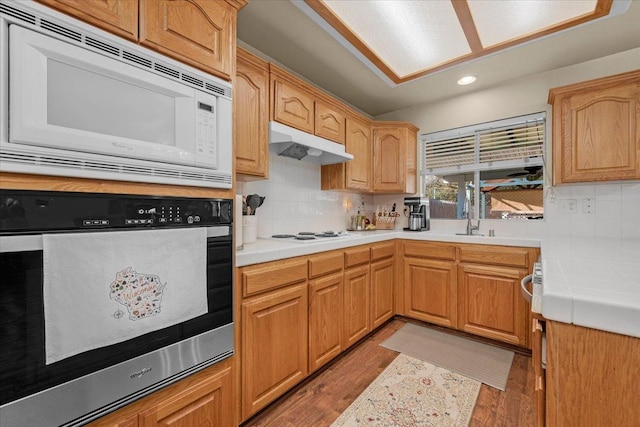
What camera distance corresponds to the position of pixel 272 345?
5.12ft

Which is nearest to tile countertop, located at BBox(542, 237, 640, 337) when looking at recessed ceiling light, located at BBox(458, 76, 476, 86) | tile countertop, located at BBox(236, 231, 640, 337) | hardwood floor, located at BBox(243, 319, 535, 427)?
tile countertop, located at BBox(236, 231, 640, 337)

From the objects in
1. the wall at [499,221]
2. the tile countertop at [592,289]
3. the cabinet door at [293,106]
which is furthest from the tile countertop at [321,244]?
the cabinet door at [293,106]

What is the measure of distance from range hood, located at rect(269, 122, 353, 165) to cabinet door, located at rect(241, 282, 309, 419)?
3.47 ft

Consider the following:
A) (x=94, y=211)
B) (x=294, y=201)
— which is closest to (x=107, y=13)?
(x=94, y=211)

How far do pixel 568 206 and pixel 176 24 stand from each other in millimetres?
3288

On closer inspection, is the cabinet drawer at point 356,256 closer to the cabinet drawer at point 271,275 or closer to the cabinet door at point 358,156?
the cabinet drawer at point 271,275

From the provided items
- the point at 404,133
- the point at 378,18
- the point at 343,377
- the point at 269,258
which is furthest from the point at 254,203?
the point at 404,133

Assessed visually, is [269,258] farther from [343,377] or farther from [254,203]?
[343,377]

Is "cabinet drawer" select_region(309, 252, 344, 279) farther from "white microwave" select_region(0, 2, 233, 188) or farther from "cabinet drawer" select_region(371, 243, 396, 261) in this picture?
"white microwave" select_region(0, 2, 233, 188)

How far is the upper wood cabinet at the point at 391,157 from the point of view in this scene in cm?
319

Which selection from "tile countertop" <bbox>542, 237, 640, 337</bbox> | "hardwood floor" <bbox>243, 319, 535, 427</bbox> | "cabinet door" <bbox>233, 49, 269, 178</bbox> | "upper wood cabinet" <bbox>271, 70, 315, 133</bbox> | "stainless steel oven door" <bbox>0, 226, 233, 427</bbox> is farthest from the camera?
"upper wood cabinet" <bbox>271, 70, 315, 133</bbox>

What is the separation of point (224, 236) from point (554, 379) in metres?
1.23

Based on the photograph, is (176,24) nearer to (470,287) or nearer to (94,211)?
(94,211)

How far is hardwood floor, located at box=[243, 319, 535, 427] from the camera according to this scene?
154 centimetres
